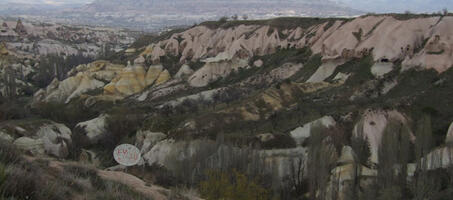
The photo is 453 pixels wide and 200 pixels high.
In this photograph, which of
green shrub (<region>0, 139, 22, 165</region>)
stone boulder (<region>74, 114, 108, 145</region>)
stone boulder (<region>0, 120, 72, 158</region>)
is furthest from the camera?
stone boulder (<region>74, 114, 108, 145</region>)

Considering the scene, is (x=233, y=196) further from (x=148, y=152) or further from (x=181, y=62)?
(x=181, y=62)

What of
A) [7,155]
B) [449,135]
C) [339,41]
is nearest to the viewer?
[7,155]

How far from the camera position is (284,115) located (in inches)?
1593

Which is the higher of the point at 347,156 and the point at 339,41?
the point at 339,41

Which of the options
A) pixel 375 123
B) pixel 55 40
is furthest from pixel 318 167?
pixel 55 40

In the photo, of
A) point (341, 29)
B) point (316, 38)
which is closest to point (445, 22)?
point (341, 29)

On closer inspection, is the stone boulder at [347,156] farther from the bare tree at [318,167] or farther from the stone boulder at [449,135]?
the stone boulder at [449,135]

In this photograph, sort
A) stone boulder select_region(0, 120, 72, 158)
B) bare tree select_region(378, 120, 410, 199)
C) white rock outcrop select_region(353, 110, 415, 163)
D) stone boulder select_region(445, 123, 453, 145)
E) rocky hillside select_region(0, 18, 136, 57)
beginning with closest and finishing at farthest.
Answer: bare tree select_region(378, 120, 410, 199) → stone boulder select_region(445, 123, 453, 145) → white rock outcrop select_region(353, 110, 415, 163) → stone boulder select_region(0, 120, 72, 158) → rocky hillside select_region(0, 18, 136, 57)

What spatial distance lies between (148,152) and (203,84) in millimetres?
31955

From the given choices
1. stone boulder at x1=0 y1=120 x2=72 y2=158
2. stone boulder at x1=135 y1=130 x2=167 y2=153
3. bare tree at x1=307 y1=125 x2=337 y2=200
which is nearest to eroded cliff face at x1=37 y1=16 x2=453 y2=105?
bare tree at x1=307 y1=125 x2=337 y2=200

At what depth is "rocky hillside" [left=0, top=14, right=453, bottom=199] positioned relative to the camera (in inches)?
1017

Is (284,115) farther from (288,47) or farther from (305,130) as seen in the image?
(288,47)

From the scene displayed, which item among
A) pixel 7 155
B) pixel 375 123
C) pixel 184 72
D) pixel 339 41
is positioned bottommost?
pixel 375 123

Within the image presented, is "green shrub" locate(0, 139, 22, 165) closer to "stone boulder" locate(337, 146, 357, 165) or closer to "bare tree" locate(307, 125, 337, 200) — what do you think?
"bare tree" locate(307, 125, 337, 200)
